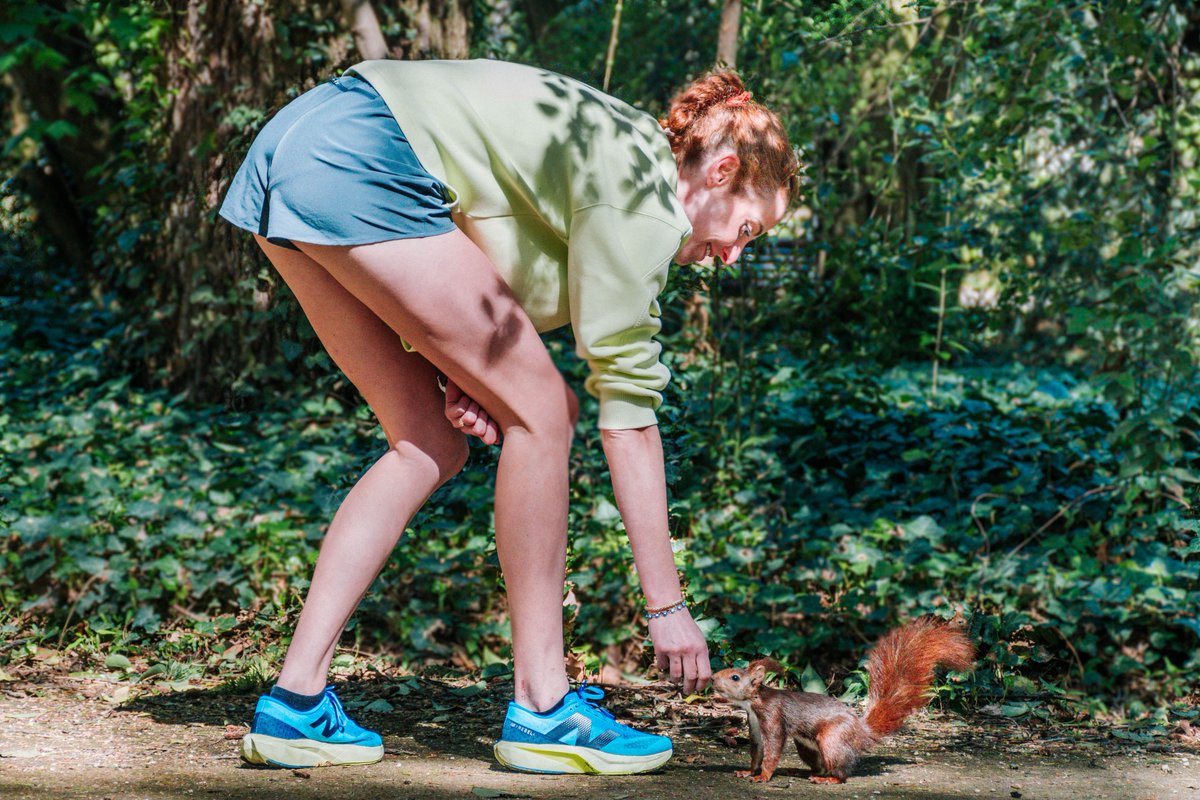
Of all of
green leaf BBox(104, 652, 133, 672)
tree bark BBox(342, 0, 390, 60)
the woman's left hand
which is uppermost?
tree bark BBox(342, 0, 390, 60)

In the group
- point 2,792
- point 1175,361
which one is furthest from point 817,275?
point 2,792

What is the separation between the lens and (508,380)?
2188 millimetres

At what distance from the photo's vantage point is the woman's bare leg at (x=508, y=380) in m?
2.11

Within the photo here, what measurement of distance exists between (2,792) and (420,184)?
4.56 ft

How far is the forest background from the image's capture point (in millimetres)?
3816

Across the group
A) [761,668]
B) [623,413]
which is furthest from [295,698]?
[761,668]

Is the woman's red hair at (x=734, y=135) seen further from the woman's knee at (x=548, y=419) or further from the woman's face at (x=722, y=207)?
the woman's knee at (x=548, y=419)

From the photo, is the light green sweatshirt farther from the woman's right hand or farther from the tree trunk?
the tree trunk

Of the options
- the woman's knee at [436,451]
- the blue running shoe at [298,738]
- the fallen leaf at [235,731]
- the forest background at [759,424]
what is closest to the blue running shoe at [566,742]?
the blue running shoe at [298,738]

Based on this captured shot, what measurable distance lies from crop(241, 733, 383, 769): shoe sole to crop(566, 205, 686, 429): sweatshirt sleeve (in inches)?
34.1

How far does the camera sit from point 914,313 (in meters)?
9.15

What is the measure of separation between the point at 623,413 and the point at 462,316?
0.35 meters

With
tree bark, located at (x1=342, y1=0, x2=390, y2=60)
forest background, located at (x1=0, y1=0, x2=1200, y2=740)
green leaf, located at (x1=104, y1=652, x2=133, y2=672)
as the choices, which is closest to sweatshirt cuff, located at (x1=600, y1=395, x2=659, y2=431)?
forest background, located at (x1=0, y1=0, x2=1200, y2=740)

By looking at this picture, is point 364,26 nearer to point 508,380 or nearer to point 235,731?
point 508,380
